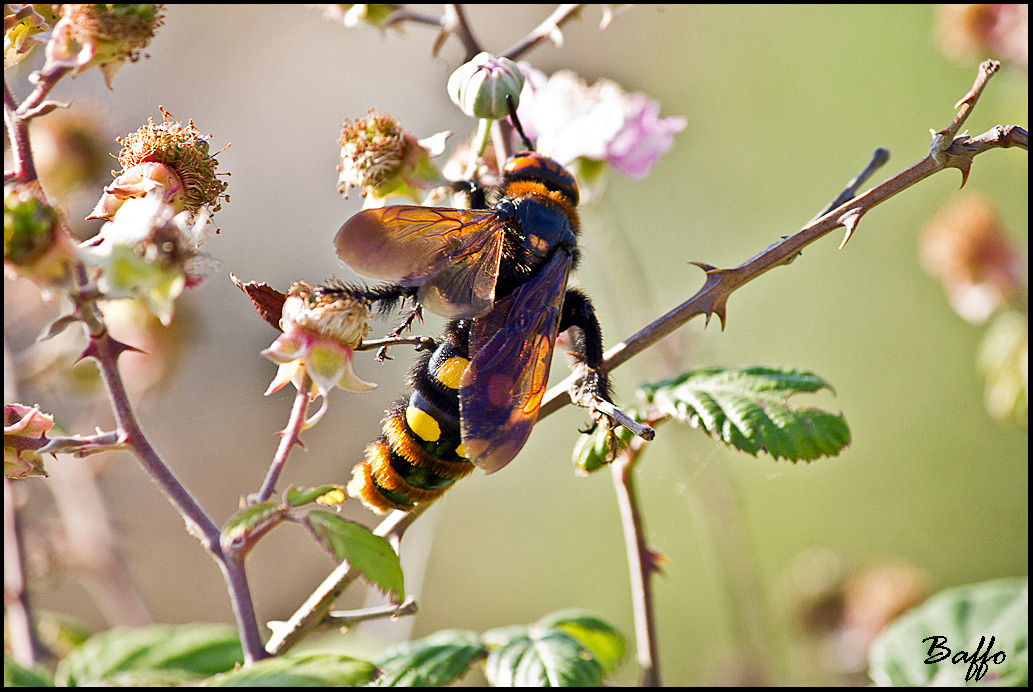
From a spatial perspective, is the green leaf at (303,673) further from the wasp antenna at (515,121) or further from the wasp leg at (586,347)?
the wasp antenna at (515,121)

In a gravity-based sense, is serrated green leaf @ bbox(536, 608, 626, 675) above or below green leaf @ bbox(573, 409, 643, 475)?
below

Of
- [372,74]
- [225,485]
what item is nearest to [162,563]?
[225,485]

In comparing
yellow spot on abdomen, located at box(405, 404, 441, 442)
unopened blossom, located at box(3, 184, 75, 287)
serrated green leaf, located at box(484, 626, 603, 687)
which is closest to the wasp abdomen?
yellow spot on abdomen, located at box(405, 404, 441, 442)

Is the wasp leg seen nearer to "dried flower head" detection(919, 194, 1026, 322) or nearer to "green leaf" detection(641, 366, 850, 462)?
"green leaf" detection(641, 366, 850, 462)

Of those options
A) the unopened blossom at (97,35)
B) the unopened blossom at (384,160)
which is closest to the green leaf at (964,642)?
the unopened blossom at (384,160)

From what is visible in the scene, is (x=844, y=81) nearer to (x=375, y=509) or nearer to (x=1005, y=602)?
(x=1005, y=602)

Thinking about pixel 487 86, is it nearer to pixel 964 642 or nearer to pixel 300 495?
pixel 300 495
